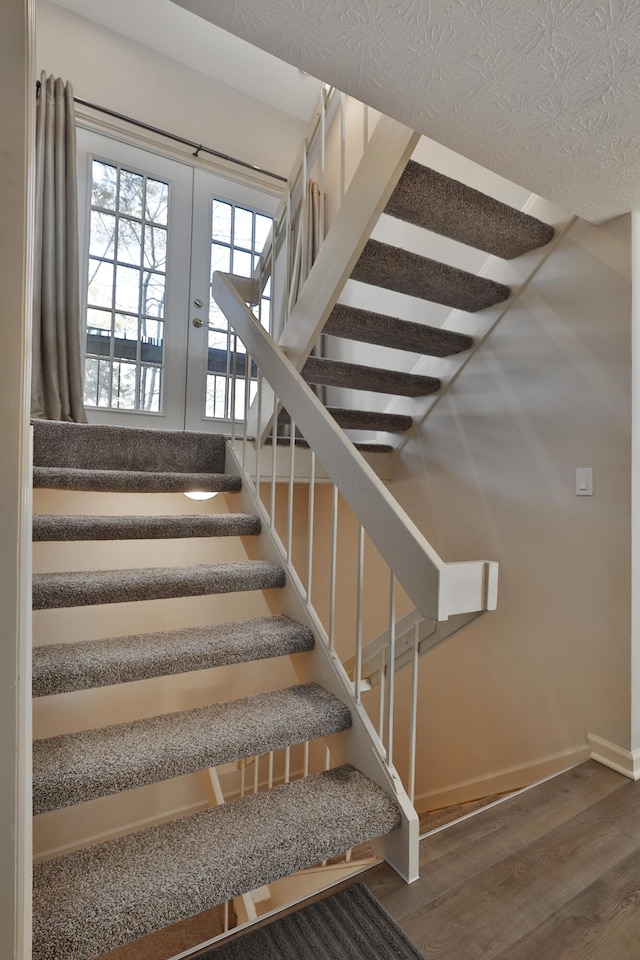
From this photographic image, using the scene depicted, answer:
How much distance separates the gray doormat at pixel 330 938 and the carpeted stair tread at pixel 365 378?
1830mm

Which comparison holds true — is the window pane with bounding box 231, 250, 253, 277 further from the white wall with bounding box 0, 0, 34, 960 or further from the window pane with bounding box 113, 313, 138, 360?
the white wall with bounding box 0, 0, 34, 960

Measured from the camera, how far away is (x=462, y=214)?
6.32 feet

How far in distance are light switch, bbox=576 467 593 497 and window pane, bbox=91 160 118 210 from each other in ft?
9.58

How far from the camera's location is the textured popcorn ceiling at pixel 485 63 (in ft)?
3.61

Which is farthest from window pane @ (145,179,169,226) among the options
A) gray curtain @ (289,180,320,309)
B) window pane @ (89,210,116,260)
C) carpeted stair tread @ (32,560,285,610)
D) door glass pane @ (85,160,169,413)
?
carpeted stair tread @ (32,560,285,610)

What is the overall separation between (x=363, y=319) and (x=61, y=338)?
5.21 feet

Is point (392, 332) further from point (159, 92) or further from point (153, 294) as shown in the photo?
point (159, 92)

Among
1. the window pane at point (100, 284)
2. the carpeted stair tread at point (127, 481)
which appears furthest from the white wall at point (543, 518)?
the window pane at point (100, 284)

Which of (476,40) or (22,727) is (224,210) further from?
(22,727)

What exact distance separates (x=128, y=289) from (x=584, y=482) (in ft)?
8.89

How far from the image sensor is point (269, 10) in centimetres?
111

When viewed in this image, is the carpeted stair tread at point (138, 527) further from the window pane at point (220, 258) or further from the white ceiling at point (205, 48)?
the white ceiling at point (205, 48)

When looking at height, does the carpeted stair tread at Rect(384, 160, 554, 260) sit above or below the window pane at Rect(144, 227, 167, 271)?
below

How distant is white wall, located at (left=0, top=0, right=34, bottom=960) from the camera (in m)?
0.66
